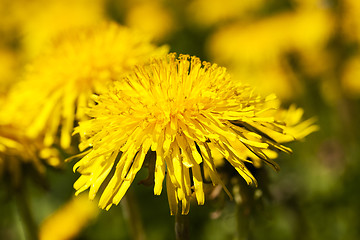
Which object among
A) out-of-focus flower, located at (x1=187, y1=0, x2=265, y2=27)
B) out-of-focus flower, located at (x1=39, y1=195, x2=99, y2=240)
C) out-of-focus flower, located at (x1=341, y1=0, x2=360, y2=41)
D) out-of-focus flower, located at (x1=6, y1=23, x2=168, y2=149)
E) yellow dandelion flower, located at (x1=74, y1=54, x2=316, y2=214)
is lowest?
out-of-focus flower, located at (x1=39, y1=195, x2=99, y2=240)

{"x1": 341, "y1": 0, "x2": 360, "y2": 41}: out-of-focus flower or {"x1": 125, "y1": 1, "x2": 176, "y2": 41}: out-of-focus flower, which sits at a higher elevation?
{"x1": 125, "y1": 1, "x2": 176, "y2": 41}: out-of-focus flower

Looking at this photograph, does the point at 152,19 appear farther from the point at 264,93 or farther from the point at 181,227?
the point at 181,227

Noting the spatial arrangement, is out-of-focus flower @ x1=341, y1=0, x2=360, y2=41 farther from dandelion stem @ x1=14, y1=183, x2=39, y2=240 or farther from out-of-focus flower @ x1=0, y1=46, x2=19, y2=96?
out-of-focus flower @ x1=0, y1=46, x2=19, y2=96

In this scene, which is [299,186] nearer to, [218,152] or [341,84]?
[341,84]

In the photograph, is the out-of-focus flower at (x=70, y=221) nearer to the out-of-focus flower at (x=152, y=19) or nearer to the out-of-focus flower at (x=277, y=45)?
the out-of-focus flower at (x=277, y=45)

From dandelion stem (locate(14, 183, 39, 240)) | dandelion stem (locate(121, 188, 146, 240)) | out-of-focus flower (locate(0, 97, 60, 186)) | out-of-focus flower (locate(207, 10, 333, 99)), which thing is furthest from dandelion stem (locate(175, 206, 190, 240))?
out-of-focus flower (locate(207, 10, 333, 99))

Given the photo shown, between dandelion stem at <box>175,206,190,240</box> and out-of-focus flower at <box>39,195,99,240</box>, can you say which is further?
out-of-focus flower at <box>39,195,99,240</box>

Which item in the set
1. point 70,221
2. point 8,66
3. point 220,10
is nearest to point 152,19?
point 220,10
